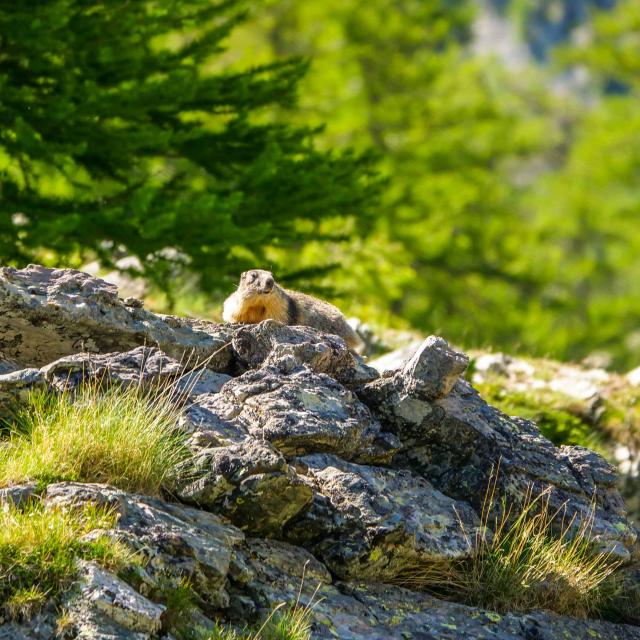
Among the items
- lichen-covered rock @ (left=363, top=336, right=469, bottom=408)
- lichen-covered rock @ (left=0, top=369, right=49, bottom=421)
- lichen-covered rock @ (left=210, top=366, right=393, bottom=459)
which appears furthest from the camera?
lichen-covered rock @ (left=363, top=336, right=469, bottom=408)

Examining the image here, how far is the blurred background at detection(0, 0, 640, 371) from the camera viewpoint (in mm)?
12797

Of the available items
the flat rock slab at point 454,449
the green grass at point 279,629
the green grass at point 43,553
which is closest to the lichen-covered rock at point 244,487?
the green grass at point 279,629

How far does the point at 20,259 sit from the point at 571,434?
6801mm

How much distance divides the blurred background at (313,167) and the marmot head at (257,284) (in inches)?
132

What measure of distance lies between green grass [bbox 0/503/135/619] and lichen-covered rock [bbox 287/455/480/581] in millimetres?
1372

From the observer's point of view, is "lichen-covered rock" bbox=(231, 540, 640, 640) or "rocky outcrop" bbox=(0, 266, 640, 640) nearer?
"rocky outcrop" bbox=(0, 266, 640, 640)

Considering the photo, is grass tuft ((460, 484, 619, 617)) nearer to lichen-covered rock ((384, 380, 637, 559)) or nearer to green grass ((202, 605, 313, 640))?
lichen-covered rock ((384, 380, 637, 559))

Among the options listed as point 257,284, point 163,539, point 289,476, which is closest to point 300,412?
point 289,476

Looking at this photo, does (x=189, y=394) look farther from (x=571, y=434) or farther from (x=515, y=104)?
(x=515, y=104)

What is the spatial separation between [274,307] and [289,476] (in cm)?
331

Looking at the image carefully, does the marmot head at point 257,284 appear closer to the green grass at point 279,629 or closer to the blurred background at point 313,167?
the blurred background at point 313,167

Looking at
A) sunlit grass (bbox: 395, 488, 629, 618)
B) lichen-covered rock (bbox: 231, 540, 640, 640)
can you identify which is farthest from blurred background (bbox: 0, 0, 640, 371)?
lichen-covered rock (bbox: 231, 540, 640, 640)

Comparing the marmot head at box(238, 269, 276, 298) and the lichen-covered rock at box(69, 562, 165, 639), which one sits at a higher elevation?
the marmot head at box(238, 269, 276, 298)

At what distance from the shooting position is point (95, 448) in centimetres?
571
